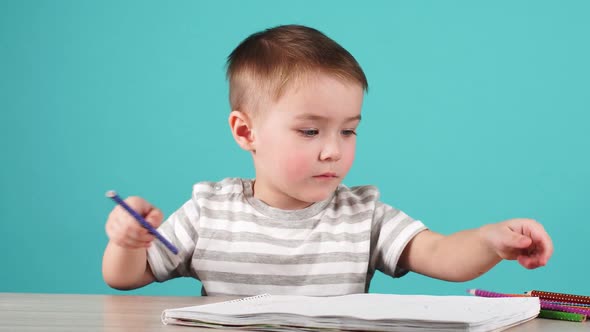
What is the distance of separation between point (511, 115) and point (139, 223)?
1980 millimetres

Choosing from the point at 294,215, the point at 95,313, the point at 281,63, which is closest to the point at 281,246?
the point at 294,215

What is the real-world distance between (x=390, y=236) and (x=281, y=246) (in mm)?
174

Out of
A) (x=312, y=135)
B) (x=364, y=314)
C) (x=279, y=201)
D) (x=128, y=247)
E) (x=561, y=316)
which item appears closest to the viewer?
(x=364, y=314)

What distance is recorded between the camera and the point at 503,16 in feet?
9.32

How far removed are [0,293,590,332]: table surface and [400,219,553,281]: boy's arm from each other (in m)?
0.09

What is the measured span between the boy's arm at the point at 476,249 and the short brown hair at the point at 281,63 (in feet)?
0.91

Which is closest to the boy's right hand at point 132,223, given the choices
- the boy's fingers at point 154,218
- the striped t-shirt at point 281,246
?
the boy's fingers at point 154,218

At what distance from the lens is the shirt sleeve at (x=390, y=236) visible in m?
Answer: 1.38

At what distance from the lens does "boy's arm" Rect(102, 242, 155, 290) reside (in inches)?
50.4

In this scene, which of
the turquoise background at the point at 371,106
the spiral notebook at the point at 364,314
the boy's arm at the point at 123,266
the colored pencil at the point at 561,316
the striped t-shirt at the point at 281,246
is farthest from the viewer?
the turquoise background at the point at 371,106

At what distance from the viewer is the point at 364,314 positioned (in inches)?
34.2

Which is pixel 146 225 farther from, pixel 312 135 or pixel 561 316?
pixel 561 316

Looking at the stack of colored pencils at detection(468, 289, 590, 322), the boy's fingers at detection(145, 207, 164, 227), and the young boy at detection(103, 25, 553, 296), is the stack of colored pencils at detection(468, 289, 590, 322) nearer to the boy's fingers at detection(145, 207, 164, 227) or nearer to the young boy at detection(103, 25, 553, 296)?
the young boy at detection(103, 25, 553, 296)

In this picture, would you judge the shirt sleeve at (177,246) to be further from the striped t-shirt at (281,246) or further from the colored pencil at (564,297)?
the colored pencil at (564,297)
